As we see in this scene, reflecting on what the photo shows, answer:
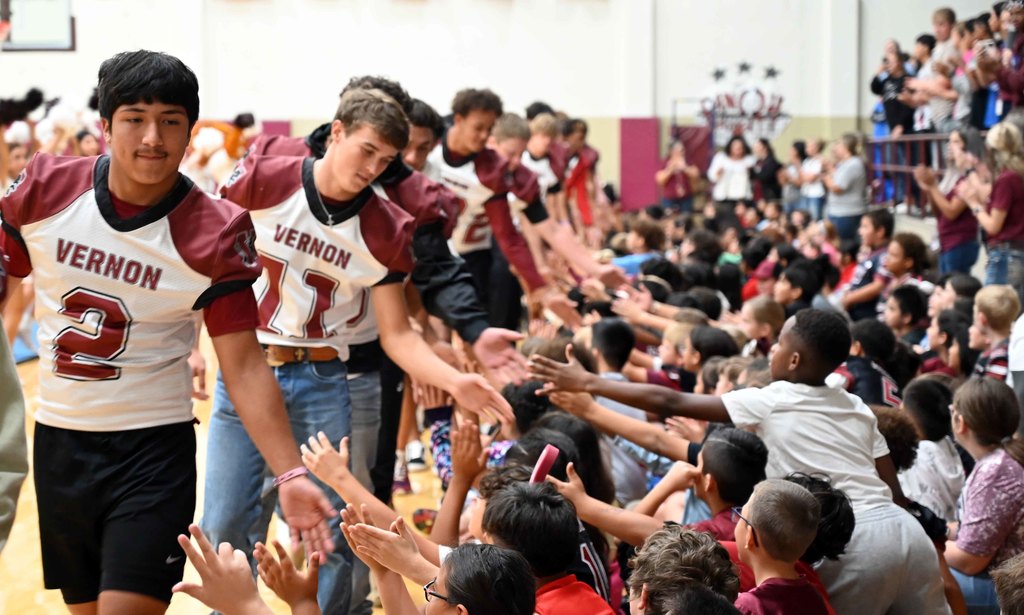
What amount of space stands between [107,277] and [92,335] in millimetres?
143

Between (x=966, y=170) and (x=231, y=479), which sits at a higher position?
(x=966, y=170)

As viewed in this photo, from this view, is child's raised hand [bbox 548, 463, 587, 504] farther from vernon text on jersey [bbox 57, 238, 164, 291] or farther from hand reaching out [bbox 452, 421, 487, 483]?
vernon text on jersey [bbox 57, 238, 164, 291]

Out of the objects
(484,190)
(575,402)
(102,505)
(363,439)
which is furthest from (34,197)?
(484,190)

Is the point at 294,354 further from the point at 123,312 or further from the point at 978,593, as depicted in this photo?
A: the point at 978,593

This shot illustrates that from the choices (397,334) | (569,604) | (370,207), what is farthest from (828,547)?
(370,207)

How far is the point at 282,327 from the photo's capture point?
143 inches

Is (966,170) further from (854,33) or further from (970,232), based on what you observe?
(854,33)

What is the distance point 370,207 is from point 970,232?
6.32 meters

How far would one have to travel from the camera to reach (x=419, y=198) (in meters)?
4.03

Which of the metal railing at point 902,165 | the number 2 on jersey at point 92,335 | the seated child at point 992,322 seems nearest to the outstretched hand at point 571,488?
the number 2 on jersey at point 92,335

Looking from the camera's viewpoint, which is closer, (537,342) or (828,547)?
(828,547)

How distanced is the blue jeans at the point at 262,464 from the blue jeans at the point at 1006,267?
5.12 meters

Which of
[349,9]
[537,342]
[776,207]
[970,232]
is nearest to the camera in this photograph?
[537,342]

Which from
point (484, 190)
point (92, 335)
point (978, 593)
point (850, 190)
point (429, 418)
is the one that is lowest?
point (978, 593)
